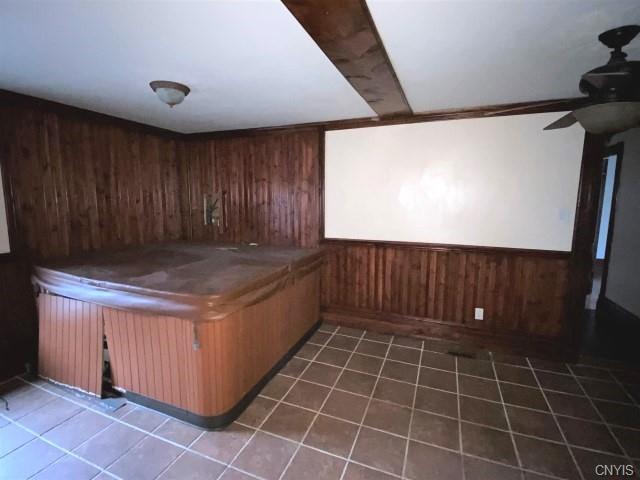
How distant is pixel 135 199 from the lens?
11.4 feet

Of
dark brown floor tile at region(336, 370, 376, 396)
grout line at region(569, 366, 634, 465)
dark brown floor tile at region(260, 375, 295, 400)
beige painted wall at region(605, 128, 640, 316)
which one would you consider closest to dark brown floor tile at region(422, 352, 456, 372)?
dark brown floor tile at region(336, 370, 376, 396)

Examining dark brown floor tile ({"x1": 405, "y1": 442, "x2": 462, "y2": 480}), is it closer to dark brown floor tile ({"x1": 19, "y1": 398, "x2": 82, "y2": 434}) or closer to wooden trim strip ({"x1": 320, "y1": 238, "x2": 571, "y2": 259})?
wooden trim strip ({"x1": 320, "y1": 238, "x2": 571, "y2": 259})

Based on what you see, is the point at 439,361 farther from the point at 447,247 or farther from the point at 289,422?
the point at 289,422

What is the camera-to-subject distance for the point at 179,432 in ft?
6.21

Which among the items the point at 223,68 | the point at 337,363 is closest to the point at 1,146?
the point at 223,68

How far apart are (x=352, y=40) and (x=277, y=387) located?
2363mm

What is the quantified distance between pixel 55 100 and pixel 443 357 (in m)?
4.11

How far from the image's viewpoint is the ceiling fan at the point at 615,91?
55.6 inches

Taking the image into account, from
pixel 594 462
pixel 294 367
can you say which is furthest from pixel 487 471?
pixel 294 367

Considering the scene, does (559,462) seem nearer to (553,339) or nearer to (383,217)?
(553,339)

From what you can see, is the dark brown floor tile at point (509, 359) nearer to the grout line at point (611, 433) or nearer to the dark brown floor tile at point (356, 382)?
the grout line at point (611, 433)

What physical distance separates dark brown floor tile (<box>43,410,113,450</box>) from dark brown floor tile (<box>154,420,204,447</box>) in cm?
38

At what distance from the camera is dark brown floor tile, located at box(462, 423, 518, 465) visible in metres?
1.71

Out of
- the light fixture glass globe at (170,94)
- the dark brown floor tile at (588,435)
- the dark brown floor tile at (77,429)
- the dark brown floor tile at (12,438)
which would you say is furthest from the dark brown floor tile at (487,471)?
the light fixture glass globe at (170,94)
